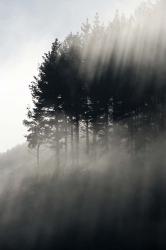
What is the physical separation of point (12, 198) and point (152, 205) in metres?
15.5

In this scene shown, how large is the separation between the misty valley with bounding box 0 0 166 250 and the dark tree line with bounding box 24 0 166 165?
0.10 m

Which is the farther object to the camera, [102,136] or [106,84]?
[102,136]

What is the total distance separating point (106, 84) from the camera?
153 ft

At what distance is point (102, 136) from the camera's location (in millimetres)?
49250

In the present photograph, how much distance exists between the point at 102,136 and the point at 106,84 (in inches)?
221

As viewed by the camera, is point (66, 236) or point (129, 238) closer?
point (129, 238)

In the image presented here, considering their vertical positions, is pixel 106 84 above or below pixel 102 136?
above

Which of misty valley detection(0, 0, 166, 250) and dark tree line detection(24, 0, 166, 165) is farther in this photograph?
dark tree line detection(24, 0, 166, 165)

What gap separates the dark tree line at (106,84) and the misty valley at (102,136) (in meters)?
0.10

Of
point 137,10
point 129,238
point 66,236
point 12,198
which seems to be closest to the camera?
point 129,238

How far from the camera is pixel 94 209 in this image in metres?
32.4

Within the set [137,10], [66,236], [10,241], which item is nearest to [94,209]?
[66,236]

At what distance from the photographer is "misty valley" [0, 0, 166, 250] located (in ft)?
102

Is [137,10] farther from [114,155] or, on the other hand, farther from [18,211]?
[18,211]
